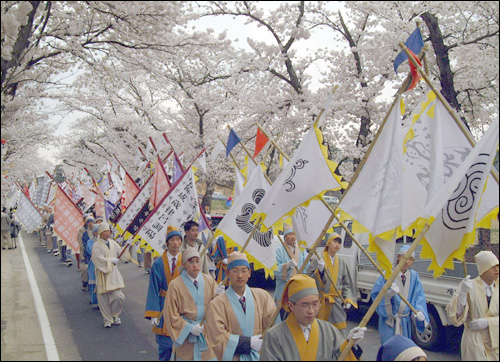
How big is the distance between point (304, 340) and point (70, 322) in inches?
245

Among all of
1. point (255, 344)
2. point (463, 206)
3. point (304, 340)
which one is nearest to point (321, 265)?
point (255, 344)

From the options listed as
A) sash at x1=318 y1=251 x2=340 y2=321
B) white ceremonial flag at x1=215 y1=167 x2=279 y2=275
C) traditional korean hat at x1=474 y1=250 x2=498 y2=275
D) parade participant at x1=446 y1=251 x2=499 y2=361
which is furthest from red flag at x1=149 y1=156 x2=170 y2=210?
traditional korean hat at x1=474 y1=250 x2=498 y2=275

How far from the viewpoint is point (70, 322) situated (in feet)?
27.6

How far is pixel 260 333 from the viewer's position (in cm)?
449

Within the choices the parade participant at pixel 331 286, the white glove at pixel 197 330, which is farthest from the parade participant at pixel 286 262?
the white glove at pixel 197 330

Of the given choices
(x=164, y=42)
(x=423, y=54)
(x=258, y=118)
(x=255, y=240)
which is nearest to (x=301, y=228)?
(x=255, y=240)

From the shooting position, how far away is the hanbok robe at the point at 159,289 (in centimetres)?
565

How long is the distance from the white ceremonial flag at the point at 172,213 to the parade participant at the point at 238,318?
8.45 feet

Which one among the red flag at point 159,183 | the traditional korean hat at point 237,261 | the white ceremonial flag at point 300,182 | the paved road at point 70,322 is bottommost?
the paved road at point 70,322

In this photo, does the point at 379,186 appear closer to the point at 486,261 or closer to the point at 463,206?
the point at 463,206

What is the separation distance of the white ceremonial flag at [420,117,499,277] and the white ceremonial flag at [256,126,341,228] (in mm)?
1132

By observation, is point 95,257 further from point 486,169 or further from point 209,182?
point 209,182

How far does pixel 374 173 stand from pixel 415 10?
8135mm

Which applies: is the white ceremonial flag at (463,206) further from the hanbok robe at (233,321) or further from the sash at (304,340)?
the hanbok robe at (233,321)
